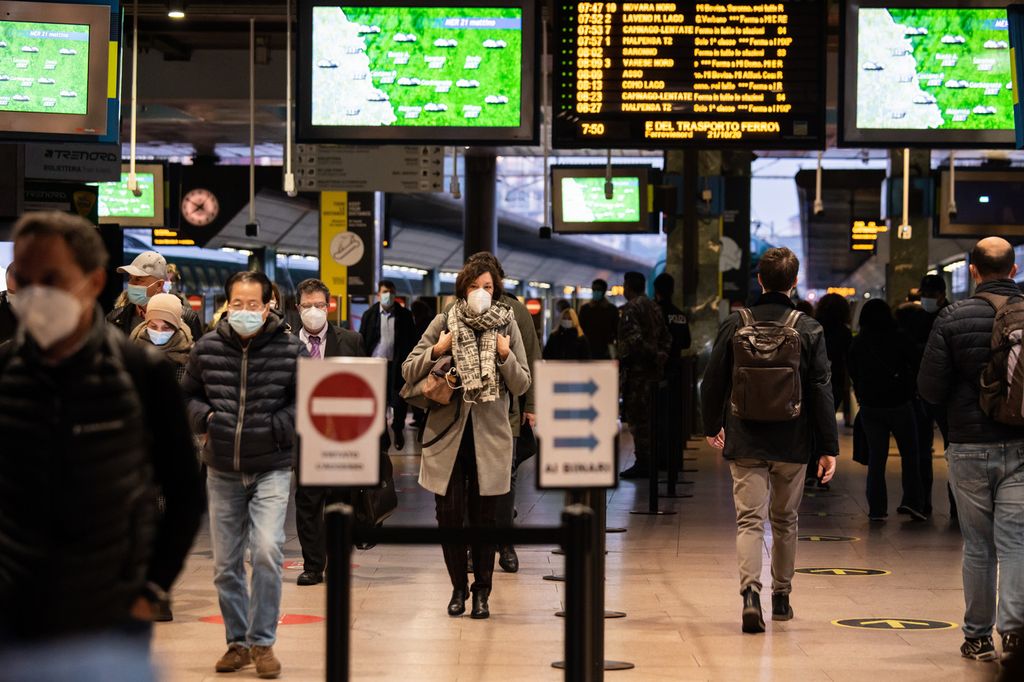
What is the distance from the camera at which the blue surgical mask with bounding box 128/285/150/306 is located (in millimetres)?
8478

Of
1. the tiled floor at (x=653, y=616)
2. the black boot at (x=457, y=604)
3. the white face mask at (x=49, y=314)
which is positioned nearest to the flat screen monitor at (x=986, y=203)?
the tiled floor at (x=653, y=616)

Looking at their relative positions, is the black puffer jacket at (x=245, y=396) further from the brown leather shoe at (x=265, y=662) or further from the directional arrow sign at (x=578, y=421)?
the directional arrow sign at (x=578, y=421)

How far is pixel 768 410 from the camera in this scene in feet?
24.8

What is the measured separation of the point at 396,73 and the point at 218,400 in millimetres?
4296

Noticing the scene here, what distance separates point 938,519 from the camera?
12.5 m

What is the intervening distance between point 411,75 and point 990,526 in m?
5.04

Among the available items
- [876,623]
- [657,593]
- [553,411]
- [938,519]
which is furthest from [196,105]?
[553,411]

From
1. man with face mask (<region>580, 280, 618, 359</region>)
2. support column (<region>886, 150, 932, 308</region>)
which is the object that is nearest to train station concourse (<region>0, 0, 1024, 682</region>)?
man with face mask (<region>580, 280, 618, 359</region>)

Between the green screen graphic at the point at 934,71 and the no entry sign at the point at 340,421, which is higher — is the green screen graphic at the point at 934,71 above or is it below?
above

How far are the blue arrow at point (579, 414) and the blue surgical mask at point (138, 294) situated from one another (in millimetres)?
4504

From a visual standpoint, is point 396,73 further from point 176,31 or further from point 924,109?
point 176,31

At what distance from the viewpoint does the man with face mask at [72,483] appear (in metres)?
3.10

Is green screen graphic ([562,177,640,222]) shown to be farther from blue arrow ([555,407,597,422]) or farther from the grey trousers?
blue arrow ([555,407,597,422])

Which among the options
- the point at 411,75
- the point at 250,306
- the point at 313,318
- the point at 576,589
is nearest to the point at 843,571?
the point at 313,318
